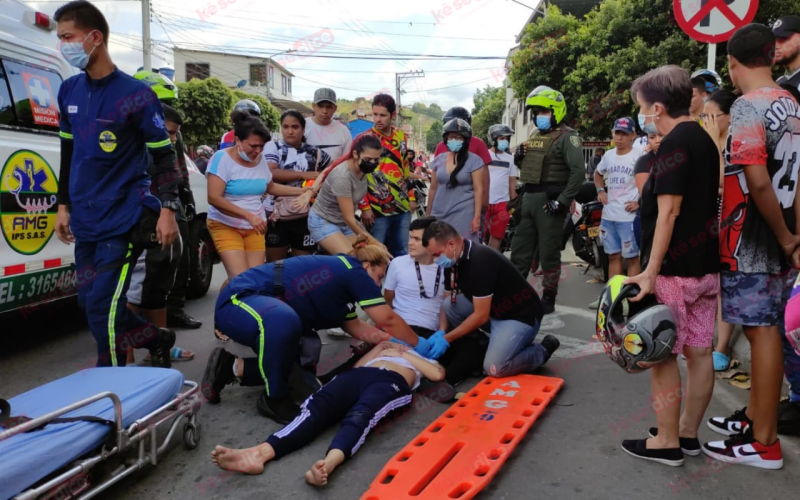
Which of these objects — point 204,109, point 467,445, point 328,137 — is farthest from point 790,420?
point 204,109

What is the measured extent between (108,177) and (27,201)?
4.02 feet

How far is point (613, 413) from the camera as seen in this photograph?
347cm

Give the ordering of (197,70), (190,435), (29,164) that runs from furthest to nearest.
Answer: (197,70) → (29,164) → (190,435)

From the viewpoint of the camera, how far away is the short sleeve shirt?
266cm

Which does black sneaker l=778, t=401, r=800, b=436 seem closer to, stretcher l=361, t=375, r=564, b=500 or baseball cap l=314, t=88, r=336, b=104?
stretcher l=361, t=375, r=564, b=500

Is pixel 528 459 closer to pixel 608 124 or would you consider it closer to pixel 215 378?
pixel 215 378

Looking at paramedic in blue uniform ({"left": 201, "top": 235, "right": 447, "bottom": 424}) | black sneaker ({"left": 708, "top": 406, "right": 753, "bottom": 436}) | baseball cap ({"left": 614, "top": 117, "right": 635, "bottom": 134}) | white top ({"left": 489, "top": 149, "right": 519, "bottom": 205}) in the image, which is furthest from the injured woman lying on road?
white top ({"left": 489, "top": 149, "right": 519, "bottom": 205})

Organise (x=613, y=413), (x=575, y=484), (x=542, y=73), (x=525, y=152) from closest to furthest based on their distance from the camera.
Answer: (x=575, y=484), (x=613, y=413), (x=525, y=152), (x=542, y=73)

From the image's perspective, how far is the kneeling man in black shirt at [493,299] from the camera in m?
3.87

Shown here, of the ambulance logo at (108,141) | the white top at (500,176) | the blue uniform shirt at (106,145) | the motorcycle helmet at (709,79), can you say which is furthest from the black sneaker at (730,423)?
the white top at (500,176)

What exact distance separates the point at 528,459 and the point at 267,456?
48.5 inches

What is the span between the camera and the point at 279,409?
3381 mm

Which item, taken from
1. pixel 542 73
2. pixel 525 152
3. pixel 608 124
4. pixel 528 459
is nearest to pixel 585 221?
pixel 525 152

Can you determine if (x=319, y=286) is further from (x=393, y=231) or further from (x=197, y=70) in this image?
(x=197, y=70)
